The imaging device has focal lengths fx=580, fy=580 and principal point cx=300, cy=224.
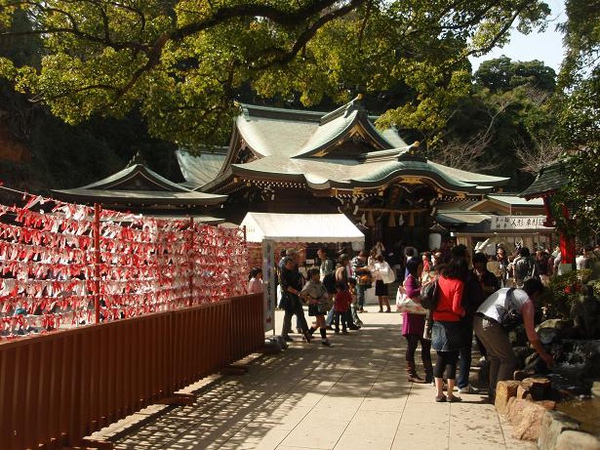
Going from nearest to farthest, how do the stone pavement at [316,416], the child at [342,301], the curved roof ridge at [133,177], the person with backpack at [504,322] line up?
1. the stone pavement at [316,416]
2. the person with backpack at [504,322]
3. the child at [342,301]
4. the curved roof ridge at [133,177]

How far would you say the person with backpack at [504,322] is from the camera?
592 centimetres

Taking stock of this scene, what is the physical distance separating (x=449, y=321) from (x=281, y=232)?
22.3 feet

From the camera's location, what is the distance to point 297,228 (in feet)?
44.1

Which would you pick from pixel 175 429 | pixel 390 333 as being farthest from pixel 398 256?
pixel 175 429

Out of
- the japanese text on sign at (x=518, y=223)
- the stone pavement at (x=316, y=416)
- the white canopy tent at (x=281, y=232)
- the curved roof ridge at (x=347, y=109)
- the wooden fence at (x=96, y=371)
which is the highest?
the curved roof ridge at (x=347, y=109)

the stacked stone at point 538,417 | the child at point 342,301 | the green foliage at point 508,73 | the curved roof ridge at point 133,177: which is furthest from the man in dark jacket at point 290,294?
the green foliage at point 508,73

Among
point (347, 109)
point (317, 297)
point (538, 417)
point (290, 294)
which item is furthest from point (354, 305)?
point (347, 109)

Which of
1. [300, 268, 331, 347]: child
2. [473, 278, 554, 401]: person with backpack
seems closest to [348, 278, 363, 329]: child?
[300, 268, 331, 347]: child

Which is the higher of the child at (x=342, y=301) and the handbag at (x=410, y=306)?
the handbag at (x=410, y=306)

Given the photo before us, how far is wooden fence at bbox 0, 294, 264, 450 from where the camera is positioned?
400 centimetres

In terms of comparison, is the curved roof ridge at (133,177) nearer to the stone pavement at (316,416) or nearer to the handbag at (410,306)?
the stone pavement at (316,416)

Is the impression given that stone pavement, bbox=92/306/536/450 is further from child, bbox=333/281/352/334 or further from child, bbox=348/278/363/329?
child, bbox=348/278/363/329

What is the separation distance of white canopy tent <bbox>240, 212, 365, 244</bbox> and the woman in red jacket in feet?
18.0

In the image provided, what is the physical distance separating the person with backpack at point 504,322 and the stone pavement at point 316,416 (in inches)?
19.8
